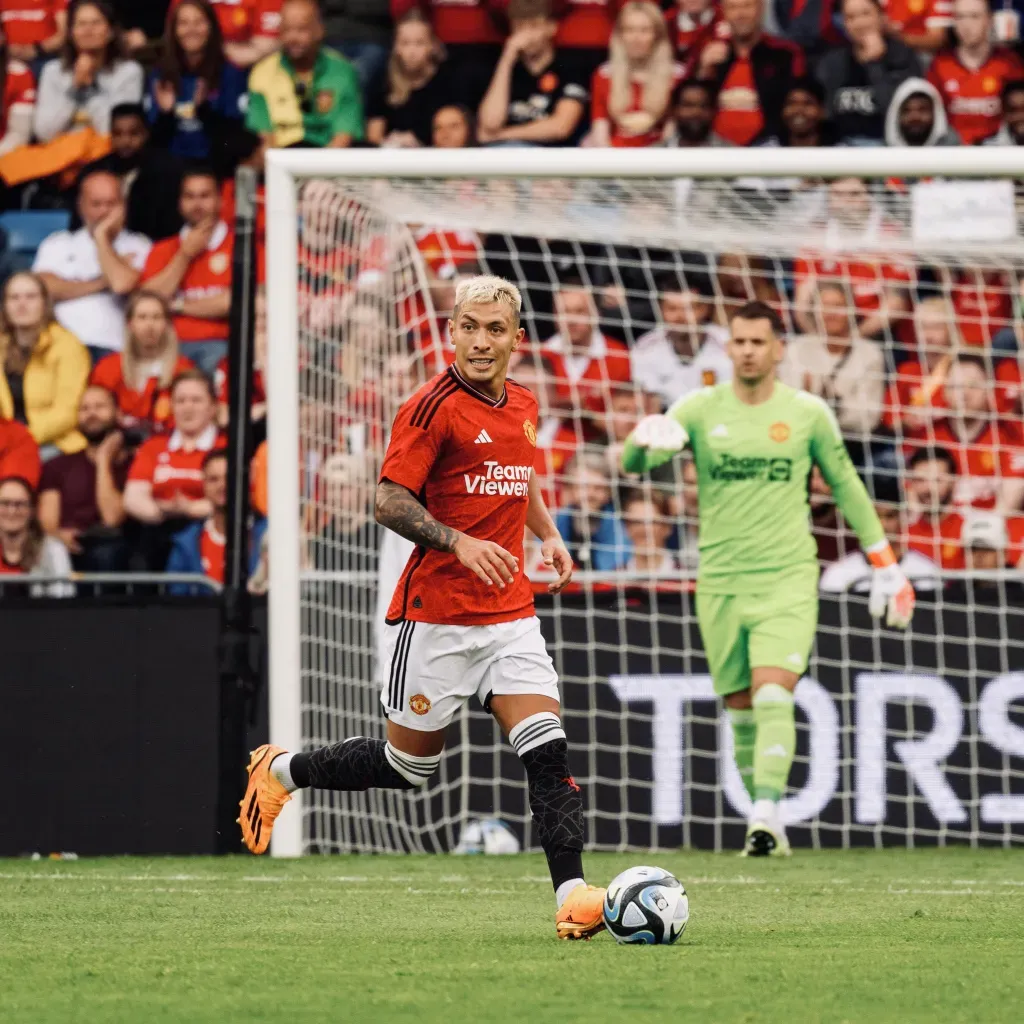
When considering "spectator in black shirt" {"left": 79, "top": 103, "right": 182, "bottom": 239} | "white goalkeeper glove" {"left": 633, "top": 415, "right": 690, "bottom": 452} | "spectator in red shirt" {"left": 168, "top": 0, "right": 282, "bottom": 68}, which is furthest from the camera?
"spectator in red shirt" {"left": 168, "top": 0, "right": 282, "bottom": 68}

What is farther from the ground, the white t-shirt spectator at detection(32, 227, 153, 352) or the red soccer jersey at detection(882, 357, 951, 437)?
the white t-shirt spectator at detection(32, 227, 153, 352)

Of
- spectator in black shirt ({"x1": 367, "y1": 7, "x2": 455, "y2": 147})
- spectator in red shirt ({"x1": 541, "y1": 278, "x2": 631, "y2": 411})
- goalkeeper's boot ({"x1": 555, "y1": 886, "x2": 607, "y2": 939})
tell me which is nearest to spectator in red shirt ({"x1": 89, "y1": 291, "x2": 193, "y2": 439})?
spectator in black shirt ({"x1": 367, "y1": 7, "x2": 455, "y2": 147})

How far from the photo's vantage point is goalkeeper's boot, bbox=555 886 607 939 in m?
5.12

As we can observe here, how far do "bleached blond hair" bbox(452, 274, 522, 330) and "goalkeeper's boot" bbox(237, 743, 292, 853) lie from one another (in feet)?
5.60

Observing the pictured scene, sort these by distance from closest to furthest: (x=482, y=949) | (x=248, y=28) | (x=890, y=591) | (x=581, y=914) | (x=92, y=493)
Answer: (x=482, y=949), (x=581, y=914), (x=890, y=591), (x=92, y=493), (x=248, y=28)

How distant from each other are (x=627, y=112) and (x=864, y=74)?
5.12 ft

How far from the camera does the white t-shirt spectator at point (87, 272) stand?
1270cm

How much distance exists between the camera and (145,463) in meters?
11.8

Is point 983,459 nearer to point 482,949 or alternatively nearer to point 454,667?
point 454,667

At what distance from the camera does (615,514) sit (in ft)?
35.4

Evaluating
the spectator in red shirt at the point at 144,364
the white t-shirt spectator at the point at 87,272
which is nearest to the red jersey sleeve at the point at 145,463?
the spectator in red shirt at the point at 144,364

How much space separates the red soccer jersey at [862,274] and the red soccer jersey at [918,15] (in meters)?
2.38

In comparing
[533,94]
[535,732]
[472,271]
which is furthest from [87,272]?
[535,732]

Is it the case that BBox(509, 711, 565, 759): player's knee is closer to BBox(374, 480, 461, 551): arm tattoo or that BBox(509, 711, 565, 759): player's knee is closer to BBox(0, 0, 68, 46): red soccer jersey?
BBox(374, 480, 461, 551): arm tattoo
